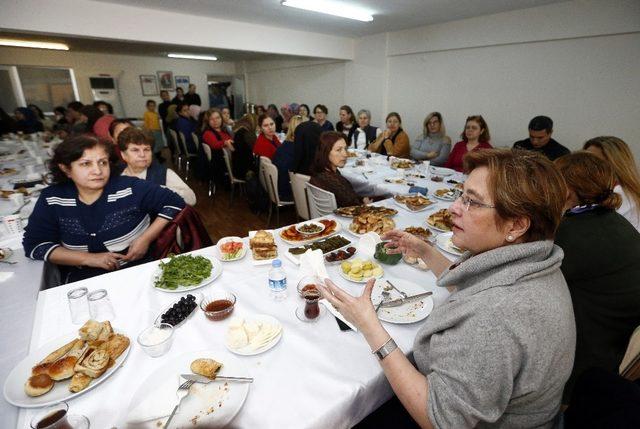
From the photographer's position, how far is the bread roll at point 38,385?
89 cm

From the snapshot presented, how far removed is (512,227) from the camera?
939 mm

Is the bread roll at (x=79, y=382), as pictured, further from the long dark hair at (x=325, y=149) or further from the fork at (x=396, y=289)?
the long dark hair at (x=325, y=149)

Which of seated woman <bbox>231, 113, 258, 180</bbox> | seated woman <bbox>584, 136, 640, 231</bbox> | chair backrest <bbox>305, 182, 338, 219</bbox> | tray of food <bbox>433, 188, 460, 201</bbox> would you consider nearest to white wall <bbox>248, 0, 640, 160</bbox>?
seated woman <bbox>584, 136, 640, 231</bbox>

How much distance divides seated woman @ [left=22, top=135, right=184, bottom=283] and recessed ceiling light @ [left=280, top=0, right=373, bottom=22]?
367cm

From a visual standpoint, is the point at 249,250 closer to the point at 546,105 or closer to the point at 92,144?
the point at 92,144

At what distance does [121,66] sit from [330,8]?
9219 millimetres

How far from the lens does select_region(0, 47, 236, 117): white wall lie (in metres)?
9.05

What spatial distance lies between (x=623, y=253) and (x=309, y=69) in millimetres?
9282

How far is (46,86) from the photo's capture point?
957cm

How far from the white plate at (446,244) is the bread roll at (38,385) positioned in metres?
1.84

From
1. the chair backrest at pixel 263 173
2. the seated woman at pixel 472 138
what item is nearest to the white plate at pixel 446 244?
the chair backrest at pixel 263 173

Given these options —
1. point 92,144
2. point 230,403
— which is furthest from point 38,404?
point 92,144

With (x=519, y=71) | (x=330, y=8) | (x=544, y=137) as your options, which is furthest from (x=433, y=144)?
(x=330, y=8)

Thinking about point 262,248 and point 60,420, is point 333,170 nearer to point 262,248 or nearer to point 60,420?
point 262,248
